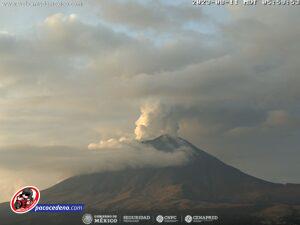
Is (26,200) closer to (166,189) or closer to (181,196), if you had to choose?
(181,196)

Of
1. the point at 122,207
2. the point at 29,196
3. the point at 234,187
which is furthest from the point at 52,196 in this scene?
the point at 234,187

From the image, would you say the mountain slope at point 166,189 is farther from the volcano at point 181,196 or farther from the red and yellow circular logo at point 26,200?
the red and yellow circular logo at point 26,200

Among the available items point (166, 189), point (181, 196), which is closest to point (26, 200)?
point (181, 196)

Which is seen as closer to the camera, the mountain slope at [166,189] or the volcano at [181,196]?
the volcano at [181,196]

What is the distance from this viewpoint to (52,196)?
56.4 m

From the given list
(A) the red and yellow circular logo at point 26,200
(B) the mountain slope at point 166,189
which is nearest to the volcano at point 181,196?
(B) the mountain slope at point 166,189

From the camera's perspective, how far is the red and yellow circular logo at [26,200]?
5312cm

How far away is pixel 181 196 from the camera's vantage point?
2771 inches

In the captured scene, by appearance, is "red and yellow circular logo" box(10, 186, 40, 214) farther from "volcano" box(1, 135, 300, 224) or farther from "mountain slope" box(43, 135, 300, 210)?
"mountain slope" box(43, 135, 300, 210)

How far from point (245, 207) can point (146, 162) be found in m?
40.6

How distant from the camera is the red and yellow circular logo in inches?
2092

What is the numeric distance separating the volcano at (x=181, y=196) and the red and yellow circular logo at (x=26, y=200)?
61.7 inches

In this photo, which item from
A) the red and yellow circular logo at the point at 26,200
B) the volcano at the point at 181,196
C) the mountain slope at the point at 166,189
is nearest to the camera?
the red and yellow circular logo at the point at 26,200

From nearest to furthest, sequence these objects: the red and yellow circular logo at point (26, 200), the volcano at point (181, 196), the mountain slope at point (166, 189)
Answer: the red and yellow circular logo at point (26, 200), the volcano at point (181, 196), the mountain slope at point (166, 189)
